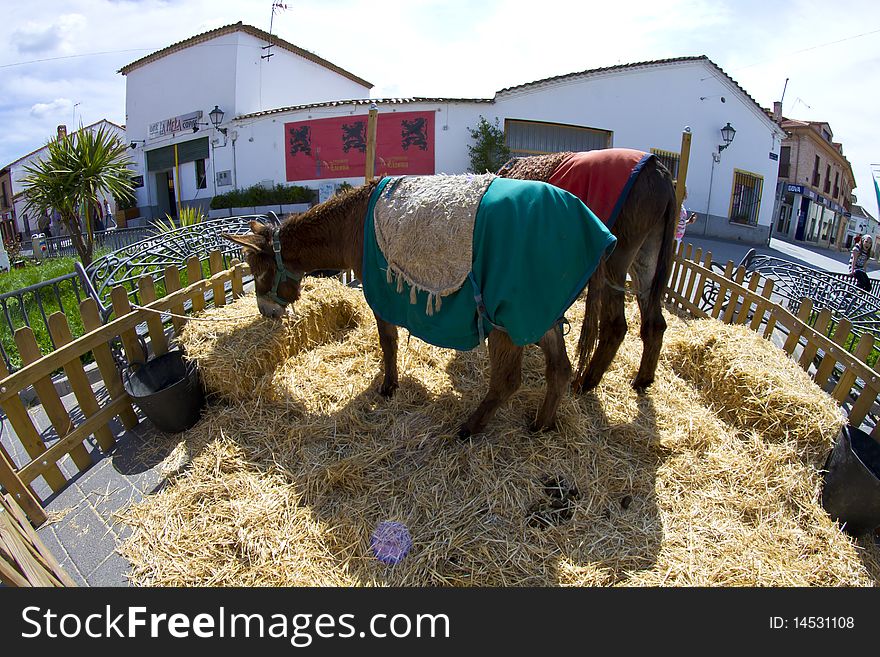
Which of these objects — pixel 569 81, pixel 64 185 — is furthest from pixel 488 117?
pixel 64 185

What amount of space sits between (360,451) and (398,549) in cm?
72

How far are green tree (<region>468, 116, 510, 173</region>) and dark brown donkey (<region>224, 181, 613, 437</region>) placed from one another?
41.3 ft

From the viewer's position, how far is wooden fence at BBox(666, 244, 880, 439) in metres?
2.96

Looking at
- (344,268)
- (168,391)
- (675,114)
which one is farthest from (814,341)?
(675,114)

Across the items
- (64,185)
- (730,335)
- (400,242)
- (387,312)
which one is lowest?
(730,335)

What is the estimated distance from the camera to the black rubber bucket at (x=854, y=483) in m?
2.27

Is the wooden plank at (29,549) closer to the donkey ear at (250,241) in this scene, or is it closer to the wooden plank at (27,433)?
the wooden plank at (27,433)

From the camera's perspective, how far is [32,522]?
2.47 m

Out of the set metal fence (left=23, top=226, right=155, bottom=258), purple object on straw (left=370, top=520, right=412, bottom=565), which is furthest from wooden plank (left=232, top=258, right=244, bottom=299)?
metal fence (left=23, top=226, right=155, bottom=258)

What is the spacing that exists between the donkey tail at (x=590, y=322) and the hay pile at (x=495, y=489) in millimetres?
210

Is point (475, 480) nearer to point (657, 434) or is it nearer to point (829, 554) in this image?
point (657, 434)

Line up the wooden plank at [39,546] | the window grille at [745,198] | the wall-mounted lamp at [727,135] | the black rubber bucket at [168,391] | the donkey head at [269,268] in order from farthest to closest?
the window grille at [745,198] < the wall-mounted lamp at [727,135] < the donkey head at [269,268] < the black rubber bucket at [168,391] < the wooden plank at [39,546]

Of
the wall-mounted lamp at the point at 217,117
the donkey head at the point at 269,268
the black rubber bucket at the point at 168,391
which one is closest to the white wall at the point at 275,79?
the wall-mounted lamp at the point at 217,117

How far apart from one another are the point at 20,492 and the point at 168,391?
851mm
